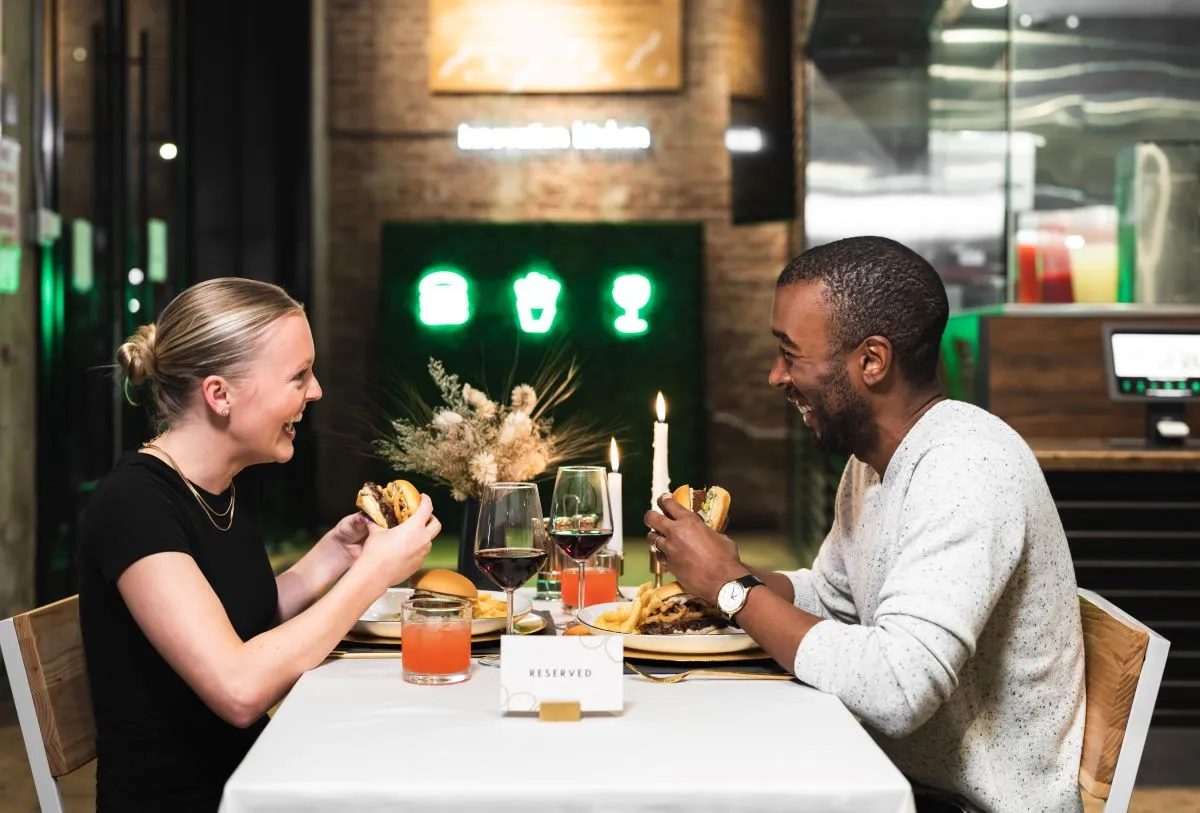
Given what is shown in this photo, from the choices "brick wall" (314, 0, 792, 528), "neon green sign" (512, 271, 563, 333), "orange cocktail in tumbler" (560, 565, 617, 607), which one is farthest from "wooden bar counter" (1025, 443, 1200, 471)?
"neon green sign" (512, 271, 563, 333)

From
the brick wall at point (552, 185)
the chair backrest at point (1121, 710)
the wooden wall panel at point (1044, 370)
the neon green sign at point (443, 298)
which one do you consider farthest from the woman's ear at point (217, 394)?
the brick wall at point (552, 185)

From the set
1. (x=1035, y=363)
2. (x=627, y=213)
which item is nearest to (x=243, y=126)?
(x=627, y=213)

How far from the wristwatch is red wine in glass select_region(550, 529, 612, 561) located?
23 centimetres

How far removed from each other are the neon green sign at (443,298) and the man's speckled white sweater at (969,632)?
572 cm

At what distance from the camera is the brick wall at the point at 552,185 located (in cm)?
741

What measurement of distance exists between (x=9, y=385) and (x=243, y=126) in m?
2.80

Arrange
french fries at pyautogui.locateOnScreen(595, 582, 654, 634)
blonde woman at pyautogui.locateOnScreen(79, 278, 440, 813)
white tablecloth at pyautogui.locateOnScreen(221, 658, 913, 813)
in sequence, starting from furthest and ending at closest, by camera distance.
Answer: french fries at pyautogui.locateOnScreen(595, 582, 654, 634), blonde woman at pyautogui.locateOnScreen(79, 278, 440, 813), white tablecloth at pyautogui.locateOnScreen(221, 658, 913, 813)

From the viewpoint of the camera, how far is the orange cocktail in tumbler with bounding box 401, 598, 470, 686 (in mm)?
1506

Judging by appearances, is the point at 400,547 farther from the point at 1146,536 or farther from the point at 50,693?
the point at 1146,536

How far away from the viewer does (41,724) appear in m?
1.53

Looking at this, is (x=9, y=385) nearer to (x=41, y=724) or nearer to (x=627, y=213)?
(x=41, y=724)

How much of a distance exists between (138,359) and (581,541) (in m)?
0.69

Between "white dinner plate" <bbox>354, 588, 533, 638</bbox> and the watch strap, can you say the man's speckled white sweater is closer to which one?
the watch strap

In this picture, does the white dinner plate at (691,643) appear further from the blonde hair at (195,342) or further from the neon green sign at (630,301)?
the neon green sign at (630,301)
